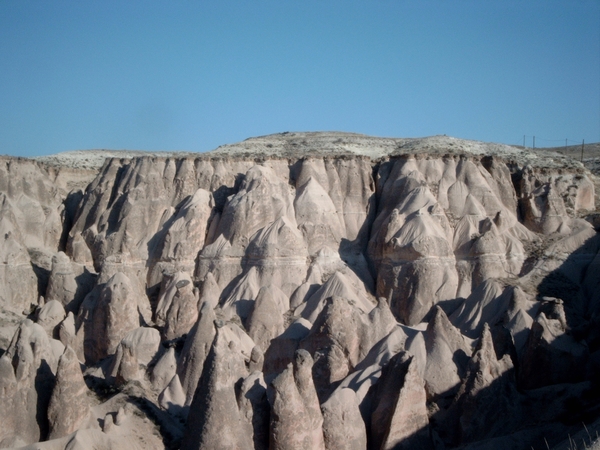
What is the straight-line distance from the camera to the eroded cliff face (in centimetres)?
1798

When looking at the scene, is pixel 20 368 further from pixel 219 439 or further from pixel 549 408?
pixel 549 408

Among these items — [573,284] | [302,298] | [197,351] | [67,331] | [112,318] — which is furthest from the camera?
[573,284]

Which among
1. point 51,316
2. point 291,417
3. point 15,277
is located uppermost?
point 291,417

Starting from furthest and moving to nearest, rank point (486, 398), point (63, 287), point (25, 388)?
point (63, 287) < point (25, 388) < point (486, 398)

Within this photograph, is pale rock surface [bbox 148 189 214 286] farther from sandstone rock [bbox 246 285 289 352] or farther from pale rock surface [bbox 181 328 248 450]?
pale rock surface [bbox 181 328 248 450]

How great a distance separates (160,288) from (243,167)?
32.9 ft

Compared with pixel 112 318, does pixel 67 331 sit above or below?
below

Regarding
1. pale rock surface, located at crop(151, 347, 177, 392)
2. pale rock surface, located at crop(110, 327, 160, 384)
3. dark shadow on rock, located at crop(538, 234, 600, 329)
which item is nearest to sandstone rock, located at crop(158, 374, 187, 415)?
pale rock surface, located at crop(110, 327, 160, 384)

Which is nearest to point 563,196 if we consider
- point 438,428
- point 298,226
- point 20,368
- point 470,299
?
point 470,299

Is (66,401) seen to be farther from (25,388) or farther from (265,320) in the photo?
(265,320)

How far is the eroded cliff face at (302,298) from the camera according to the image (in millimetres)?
17984

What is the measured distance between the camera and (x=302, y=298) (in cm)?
3322

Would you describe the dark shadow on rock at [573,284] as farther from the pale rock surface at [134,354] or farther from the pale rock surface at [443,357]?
the pale rock surface at [134,354]

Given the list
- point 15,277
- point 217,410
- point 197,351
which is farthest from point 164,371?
point 15,277
